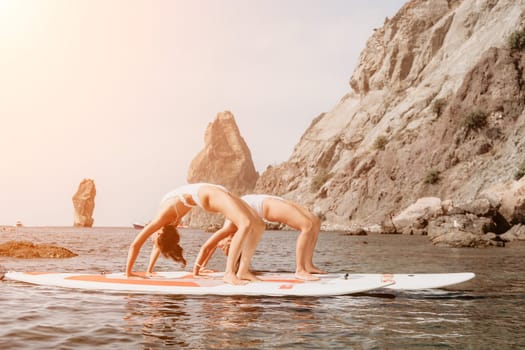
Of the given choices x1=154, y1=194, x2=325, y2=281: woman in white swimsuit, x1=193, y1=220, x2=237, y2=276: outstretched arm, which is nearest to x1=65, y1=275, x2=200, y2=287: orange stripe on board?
x1=154, y1=194, x2=325, y2=281: woman in white swimsuit

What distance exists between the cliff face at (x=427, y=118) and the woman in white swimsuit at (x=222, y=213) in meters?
49.6

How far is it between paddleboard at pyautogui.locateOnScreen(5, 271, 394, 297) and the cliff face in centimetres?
4843

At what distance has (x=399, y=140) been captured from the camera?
76.4 metres

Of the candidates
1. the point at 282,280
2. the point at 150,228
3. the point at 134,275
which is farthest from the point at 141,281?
the point at 282,280

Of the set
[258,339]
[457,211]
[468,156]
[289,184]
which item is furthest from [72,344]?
[289,184]

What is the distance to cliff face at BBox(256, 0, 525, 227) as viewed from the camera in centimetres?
6382

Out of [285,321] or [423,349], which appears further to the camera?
[285,321]

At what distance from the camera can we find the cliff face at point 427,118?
63.8 meters

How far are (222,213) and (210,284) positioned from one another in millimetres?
1534

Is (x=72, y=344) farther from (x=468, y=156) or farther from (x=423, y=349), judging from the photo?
(x=468, y=156)

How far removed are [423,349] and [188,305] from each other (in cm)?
465

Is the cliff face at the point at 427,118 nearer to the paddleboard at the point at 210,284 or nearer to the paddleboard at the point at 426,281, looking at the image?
the paddleboard at the point at 426,281

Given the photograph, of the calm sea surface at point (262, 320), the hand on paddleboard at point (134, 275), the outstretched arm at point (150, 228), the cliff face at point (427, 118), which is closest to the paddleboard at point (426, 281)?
the calm sea surface at point (262, 320)

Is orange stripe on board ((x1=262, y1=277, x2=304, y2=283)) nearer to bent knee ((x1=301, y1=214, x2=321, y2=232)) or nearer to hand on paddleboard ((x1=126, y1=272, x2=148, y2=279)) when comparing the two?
bent knee ((x1=301, y1=214, x2=321, y2=232))
